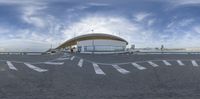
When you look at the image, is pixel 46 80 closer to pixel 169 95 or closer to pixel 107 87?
pixel 107 87

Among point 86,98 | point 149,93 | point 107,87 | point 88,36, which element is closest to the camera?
point 86,98

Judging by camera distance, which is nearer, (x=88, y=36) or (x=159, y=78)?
(x=159, y=78)

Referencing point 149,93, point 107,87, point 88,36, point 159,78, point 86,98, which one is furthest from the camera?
point 88,36

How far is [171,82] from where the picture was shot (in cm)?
1756

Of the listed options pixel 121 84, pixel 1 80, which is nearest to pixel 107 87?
pixel 121 84

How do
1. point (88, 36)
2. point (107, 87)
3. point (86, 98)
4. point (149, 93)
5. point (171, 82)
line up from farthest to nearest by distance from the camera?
point (88, 36) < point (171, 82) < point (107, 87) < point (149, 93) < point (86, 98)

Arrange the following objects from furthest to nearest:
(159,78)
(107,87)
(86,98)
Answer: (159,78), (107,87), (86,98)

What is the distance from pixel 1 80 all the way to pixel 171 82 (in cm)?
907

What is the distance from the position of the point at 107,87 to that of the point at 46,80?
3777 millimetres

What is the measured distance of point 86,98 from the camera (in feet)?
42.6

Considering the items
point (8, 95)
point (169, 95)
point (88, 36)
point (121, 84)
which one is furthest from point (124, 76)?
point (88, 36)

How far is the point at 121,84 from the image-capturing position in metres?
16.9

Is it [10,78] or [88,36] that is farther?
[88,36]

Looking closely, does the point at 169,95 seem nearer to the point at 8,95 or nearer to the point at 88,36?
the point at 8,95
